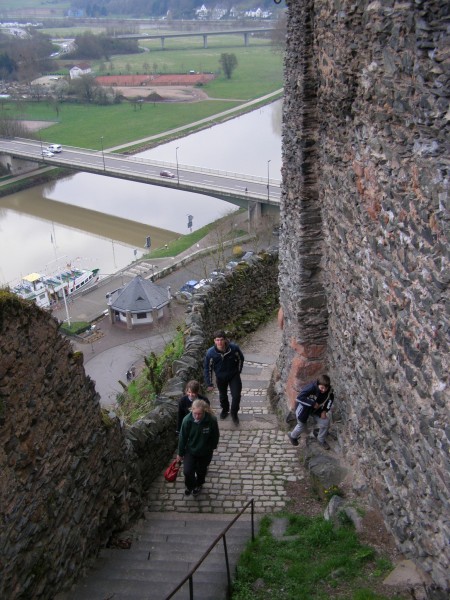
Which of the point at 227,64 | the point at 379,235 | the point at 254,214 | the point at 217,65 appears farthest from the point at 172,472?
the point at 217,65

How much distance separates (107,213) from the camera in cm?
4441

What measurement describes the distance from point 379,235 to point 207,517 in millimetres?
3402

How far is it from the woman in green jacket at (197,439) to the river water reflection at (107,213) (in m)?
29.9

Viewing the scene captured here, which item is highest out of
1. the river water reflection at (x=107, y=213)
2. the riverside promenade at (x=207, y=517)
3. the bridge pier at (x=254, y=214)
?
the riverside promenade at (x=207, y=517)

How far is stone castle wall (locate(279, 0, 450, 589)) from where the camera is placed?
163 inches

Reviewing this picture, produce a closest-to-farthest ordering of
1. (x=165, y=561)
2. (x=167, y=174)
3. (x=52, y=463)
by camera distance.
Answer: (x=52, y=463), (x=165, y=561), (x=167, y=174)

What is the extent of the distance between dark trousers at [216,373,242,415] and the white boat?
880 inches

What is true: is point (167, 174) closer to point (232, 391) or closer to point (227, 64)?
point (232, 391)

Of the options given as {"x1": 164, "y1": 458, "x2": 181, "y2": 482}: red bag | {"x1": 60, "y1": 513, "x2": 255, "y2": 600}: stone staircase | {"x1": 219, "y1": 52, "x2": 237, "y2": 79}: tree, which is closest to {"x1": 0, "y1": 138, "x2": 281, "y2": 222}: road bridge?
{"x1": 164, "y1": 458, "x2": 181, "y2": 482}: red bag

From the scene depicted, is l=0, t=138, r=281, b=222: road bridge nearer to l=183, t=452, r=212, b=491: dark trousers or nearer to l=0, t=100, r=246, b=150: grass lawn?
l=0, t=100, r=246, b=150: grass lawn

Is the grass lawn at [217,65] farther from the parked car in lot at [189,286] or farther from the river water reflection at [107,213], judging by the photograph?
the parked car in lot at [189,286]

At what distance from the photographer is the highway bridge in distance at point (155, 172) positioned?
137 ft

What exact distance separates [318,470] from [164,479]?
1768 millimetres

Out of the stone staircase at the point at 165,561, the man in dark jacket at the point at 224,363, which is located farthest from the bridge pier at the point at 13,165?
the stone staircase at the point at 165,561
